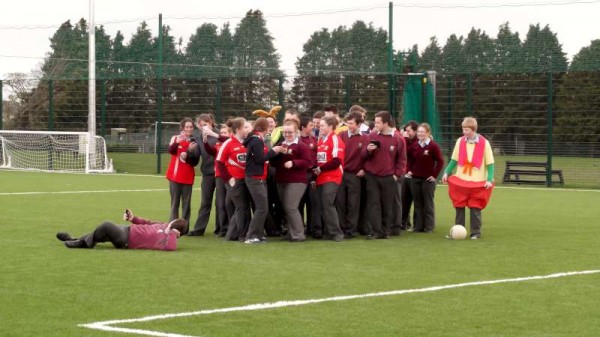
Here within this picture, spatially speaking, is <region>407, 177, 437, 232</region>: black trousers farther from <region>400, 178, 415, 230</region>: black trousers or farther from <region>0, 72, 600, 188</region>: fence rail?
<region>0, 72, 600, 188</region>: fence rail

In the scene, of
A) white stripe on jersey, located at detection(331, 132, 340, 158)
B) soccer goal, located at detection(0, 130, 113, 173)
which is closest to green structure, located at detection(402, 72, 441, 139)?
soccer goal, located at detection(0, 130, 113, 173)

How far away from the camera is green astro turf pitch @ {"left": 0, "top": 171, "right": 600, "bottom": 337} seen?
26.3ft

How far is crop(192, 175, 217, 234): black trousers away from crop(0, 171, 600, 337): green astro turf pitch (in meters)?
0.62

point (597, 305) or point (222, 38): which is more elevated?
point (222, 38)

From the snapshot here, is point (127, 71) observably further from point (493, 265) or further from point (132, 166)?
point (493, 265)

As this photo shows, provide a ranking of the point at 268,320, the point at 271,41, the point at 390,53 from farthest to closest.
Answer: the point at 271,41 < the point at 390,53 < the point at 268,320

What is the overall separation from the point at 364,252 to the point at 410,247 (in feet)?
2.93

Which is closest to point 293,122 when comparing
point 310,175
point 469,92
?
point 310,175

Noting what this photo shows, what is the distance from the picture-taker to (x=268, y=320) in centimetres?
816

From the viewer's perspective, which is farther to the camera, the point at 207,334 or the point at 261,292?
the point at 261,292

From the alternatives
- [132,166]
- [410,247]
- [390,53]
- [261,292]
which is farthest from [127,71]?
[261,292]

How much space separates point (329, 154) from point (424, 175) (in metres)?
2.35

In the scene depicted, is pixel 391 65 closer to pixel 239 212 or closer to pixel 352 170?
pixel 352 170

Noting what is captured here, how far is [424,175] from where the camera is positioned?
15.9 meters
